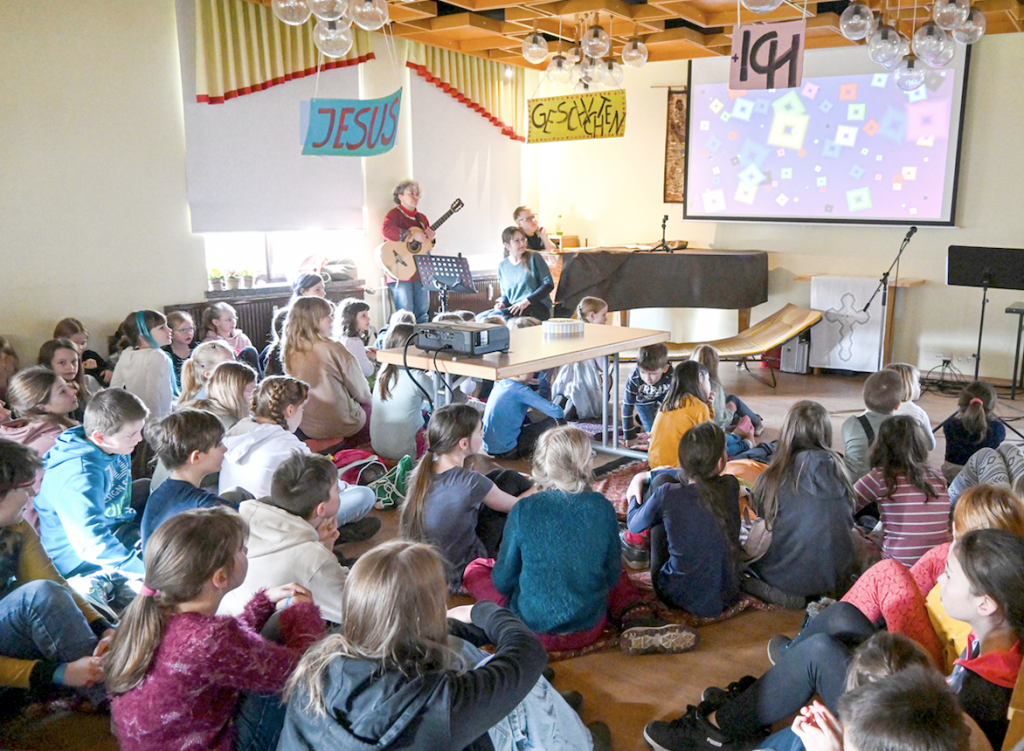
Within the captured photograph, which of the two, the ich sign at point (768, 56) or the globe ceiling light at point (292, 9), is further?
the ich sign at point (768, 56)

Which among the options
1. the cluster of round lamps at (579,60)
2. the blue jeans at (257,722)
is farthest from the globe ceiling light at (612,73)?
the blue jeans at (257,722)

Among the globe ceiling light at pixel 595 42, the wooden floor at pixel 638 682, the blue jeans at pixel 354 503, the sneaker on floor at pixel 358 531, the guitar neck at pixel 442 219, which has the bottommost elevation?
the wooden floor at pixel 638 682

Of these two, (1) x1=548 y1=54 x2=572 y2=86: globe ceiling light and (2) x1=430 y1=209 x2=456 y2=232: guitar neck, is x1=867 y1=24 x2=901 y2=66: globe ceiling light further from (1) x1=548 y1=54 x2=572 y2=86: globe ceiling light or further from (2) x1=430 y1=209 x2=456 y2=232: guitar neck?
(2) x1=430 y1=209 x2=456 y2=232: guitar neck

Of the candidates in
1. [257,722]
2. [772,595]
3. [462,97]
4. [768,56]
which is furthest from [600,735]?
[462,97]

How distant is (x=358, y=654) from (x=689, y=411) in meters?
2.51

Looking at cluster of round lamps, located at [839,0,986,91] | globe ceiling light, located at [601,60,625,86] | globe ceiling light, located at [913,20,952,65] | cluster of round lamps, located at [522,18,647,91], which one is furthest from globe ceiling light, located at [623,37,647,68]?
globe ceiling light, located at [913,20,952,65]

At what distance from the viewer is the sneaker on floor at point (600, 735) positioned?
2.05 m

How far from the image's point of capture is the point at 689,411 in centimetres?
368

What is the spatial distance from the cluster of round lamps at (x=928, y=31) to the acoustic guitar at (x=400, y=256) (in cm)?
375

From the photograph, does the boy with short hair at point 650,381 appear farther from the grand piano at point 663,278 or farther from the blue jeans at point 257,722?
the blue jeans at point 257,722

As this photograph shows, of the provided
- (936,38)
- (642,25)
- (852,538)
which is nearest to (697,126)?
(642,25)

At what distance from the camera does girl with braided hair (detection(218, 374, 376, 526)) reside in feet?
9.54

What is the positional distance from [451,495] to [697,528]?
77 cm

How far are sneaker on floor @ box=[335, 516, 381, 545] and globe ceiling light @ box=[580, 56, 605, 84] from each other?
3.27 metres
